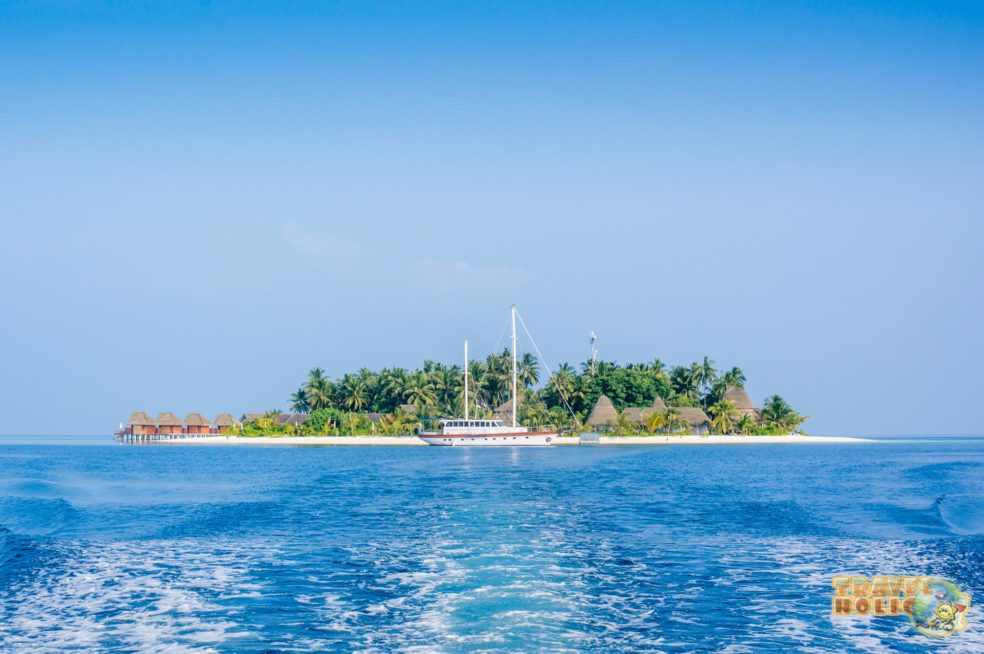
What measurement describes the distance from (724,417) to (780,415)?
8922mm

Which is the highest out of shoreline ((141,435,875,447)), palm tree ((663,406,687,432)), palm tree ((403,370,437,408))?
palm tree ((403,370,437,408))

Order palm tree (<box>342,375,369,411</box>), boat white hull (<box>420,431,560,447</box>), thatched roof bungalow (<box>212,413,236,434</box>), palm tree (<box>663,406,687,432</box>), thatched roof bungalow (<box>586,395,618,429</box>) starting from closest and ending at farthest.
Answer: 1. boat white hull (<box>420,431,560,447</box>)
2. thatched roof bungalow (<box>586,395,618,429</box>)
3. palm tree (<box>663,406,687,432</box>)
4. palm tree (<box>342,375,369,411</box>)
5. thatched roof bungalow (<box>212,413,236,434</box>)

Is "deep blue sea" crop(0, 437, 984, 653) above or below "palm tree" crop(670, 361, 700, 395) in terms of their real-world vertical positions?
below

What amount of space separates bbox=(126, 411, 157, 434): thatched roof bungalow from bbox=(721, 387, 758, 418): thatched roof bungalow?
299 feet

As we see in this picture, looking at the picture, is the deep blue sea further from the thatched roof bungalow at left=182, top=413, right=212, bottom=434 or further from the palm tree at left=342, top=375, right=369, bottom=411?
the thatched roof bungalow at left=182, top=413, right=212, bottom=434

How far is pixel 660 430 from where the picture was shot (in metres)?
103

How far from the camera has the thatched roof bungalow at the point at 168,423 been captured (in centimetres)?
13012

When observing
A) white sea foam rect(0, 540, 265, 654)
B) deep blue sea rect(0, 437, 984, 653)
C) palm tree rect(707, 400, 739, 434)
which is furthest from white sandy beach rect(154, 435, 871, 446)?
white sea foam rect(0, 540, 265, 654)

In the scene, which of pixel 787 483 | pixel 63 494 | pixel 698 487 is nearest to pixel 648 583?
pixel 698 487

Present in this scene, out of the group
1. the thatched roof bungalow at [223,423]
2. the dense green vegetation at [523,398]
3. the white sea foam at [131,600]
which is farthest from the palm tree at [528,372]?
the white sea foam at [131,600]

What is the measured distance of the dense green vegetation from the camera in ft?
352

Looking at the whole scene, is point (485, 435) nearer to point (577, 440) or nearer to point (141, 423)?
point (577, 440)

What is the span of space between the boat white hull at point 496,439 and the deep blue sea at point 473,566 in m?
54.3

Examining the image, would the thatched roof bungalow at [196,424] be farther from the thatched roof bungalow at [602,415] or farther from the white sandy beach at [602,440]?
the thatched roof bungalow at [602,415]
